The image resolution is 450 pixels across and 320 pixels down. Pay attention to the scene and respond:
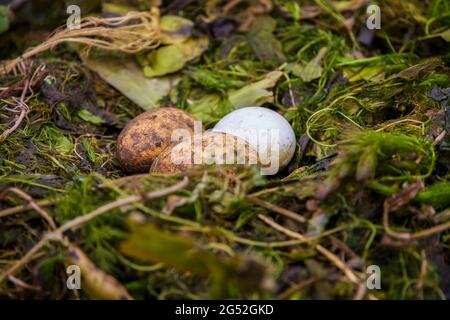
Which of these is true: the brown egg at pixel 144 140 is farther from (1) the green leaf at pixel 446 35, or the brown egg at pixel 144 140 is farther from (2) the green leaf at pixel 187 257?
(1) the green leaf at pixel 446 35

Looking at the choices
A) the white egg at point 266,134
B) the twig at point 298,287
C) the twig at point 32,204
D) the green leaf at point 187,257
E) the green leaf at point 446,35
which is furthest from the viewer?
the green leaf at point 446,35

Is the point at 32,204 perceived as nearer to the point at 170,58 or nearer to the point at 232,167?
the point at 232,167

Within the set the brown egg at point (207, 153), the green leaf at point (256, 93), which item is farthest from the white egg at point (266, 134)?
the green leaf at point (256, 93)

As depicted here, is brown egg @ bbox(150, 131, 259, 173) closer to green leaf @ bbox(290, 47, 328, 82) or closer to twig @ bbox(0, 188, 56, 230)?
twig @ bbox(0, 188, 56, 230)

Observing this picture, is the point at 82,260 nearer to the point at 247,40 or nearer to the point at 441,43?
the point at 247,40

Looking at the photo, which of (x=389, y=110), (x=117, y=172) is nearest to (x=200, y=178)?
(x=117, y=172)
